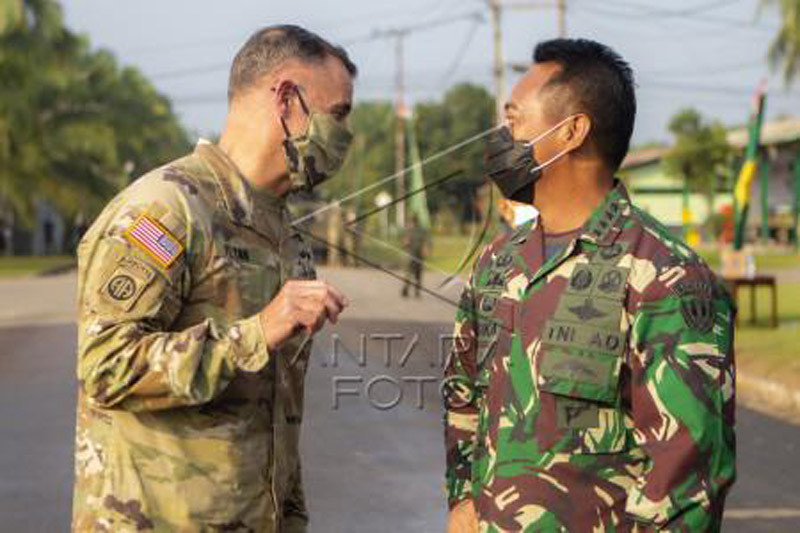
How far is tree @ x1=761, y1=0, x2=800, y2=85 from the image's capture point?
17.1 m

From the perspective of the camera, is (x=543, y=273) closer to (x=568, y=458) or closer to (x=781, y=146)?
(x=568, y=458)

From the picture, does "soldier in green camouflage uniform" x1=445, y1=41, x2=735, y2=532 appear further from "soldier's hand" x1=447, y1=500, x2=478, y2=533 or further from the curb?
the curb

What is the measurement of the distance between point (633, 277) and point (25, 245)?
238ft

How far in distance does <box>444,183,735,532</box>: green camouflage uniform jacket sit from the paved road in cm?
137

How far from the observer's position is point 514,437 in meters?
2.40

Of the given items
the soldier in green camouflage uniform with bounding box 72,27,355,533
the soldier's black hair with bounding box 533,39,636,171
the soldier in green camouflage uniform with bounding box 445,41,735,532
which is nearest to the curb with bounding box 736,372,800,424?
the soldier's black hair with bounding box 533,39,636,171

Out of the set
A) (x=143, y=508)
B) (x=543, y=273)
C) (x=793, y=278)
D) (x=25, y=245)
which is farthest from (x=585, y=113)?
(x=25, y=245)

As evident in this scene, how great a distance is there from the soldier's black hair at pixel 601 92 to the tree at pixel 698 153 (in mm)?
44245

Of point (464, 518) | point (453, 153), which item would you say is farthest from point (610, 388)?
point (453, 153)

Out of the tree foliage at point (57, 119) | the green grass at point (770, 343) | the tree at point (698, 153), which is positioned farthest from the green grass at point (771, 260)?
the tree foliage at point (57, 119)

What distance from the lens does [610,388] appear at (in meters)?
2.29

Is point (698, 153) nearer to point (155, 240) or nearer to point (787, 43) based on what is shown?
point (787, 43)

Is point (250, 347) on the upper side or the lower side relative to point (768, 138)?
upper

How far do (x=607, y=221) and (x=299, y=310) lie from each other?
0.69m
